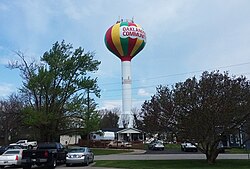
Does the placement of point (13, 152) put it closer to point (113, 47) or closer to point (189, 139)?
point (189, 139)

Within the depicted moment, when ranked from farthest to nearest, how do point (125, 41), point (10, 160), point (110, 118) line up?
point (110, 118), point (125, 41), point (10, 160)

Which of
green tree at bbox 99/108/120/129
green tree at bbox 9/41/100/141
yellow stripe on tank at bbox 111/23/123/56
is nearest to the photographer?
green tree at bbox 9/41/100/141

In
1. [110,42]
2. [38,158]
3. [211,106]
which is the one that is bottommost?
[38,158]

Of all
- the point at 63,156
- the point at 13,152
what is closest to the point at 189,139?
the point at 63,156

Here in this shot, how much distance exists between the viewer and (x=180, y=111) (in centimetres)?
2409

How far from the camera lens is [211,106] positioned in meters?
22.0

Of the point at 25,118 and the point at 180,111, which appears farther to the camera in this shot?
the point at 25,118

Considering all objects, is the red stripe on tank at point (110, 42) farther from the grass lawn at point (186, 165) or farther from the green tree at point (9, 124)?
the grass lawn at point (186, 165)

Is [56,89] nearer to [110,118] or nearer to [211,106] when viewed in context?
[211,106]

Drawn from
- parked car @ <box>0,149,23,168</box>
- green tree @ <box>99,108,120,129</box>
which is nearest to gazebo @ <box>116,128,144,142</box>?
green tree @ <box>99,108,120,129</box>

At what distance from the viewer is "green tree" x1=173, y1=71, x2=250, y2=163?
72.5 feet

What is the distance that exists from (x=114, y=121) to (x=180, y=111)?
9859 centimetres

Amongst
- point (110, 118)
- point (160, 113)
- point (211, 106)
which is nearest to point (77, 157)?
point (160, 113)

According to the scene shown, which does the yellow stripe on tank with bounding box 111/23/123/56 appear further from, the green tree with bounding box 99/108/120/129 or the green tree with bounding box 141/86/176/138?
the green tree with bounding box 99/108/120/129
